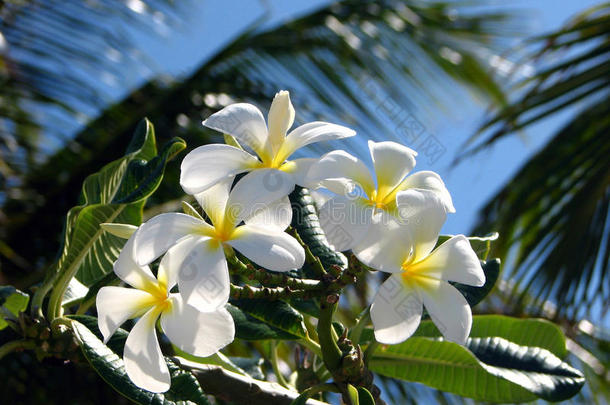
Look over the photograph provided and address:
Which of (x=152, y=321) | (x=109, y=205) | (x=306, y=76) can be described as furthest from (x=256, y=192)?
(x=306, y=76)

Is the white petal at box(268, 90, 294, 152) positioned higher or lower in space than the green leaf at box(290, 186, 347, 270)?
higher

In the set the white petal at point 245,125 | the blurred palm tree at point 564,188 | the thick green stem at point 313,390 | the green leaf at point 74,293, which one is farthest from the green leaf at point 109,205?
the blurred palm tree at point 564,188

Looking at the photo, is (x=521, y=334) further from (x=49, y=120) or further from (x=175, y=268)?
(x=49, y=120)

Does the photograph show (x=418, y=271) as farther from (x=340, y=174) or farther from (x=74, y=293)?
(x=74, y=293)

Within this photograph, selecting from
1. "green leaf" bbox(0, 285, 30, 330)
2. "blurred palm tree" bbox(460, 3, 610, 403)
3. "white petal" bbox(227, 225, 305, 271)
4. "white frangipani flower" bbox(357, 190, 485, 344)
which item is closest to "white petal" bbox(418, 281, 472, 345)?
"white frangipani flower" bbox(357, 190, 485, 344)

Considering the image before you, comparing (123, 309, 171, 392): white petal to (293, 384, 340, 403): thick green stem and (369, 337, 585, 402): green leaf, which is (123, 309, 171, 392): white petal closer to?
(293, 384, 340, 403): thick green stem

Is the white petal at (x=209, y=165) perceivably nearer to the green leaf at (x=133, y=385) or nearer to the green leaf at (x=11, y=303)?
the green leaf at (x=133, y=385)
